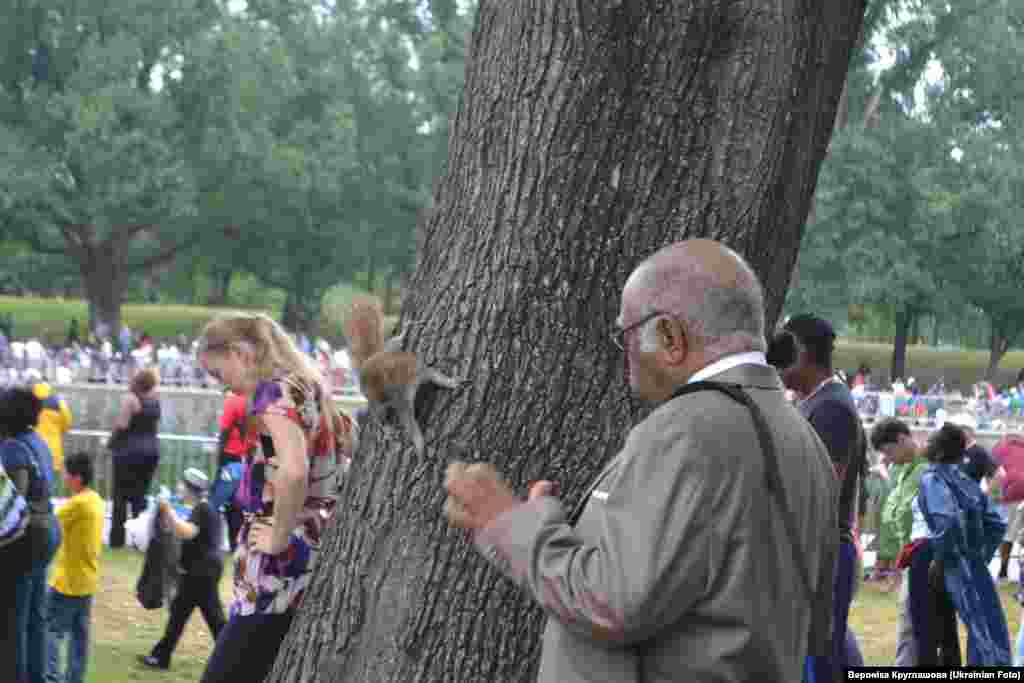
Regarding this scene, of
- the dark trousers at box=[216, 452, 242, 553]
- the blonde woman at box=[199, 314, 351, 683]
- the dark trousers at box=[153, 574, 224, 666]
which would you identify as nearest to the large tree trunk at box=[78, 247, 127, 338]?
the dark trousers at box=[216, 452, 242, 553]

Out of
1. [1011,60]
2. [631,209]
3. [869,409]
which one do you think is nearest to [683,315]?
[631,209]

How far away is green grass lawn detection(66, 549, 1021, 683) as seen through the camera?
862 centimetres

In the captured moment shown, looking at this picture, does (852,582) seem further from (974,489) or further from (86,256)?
(86,256)

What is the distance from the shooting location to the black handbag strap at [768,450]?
8.18ft

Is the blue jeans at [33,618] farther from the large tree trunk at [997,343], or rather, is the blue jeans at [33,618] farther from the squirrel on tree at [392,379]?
the large tree trunk at [997,343]

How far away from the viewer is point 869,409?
37.5 meters

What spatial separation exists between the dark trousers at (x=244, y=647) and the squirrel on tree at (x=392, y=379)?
3.38 feet

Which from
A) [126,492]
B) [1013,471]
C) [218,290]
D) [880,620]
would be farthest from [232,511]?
[218,290]

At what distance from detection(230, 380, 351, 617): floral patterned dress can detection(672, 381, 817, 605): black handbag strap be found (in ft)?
6.77

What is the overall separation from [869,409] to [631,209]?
3491cm

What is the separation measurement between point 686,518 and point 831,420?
3.33 m

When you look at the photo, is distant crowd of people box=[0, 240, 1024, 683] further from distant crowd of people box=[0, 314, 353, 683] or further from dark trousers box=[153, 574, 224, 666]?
dark trousers box=[153, 574, 224, 666]

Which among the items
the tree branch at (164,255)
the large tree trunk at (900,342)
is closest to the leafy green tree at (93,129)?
the tree branch at (164,255)

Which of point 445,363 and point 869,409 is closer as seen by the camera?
point 445,363
